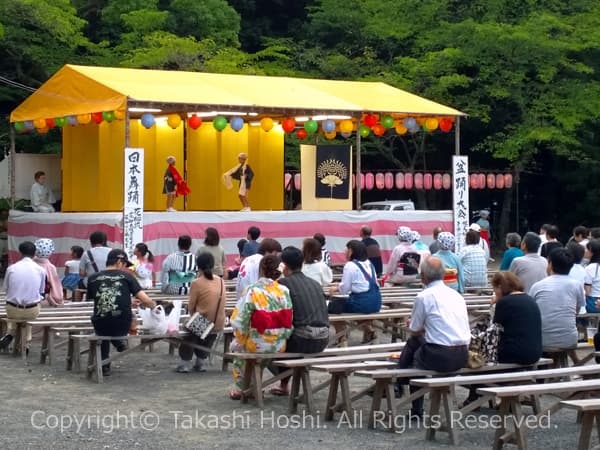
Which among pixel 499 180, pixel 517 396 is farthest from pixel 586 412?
pixel 499 180

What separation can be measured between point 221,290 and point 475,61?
17092 millimetres

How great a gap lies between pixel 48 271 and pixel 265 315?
371cm

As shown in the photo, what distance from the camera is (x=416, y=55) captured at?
2709 centimetres

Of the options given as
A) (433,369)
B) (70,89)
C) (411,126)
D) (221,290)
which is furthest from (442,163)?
(433,369)

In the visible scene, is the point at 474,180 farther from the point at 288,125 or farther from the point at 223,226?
the point at 223,226

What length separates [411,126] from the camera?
767 inches

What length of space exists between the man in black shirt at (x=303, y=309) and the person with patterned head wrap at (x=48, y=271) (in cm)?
361

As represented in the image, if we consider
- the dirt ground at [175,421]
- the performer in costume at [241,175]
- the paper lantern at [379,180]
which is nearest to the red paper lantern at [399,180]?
the paper lantern at [379,180]

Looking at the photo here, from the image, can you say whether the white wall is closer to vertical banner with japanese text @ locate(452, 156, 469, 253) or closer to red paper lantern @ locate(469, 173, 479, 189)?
vertical banner with japanese text @ locate(452, 156, 469, 253)

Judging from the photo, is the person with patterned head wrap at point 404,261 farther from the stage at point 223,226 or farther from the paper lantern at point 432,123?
the paper lantern at point 432,123

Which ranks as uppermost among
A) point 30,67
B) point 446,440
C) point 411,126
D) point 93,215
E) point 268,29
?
point 268,29

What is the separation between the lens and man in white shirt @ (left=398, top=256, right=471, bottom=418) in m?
7.23

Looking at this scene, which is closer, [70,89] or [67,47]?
[70,89]

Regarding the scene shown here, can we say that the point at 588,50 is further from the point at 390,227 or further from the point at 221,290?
the point at 221,290
